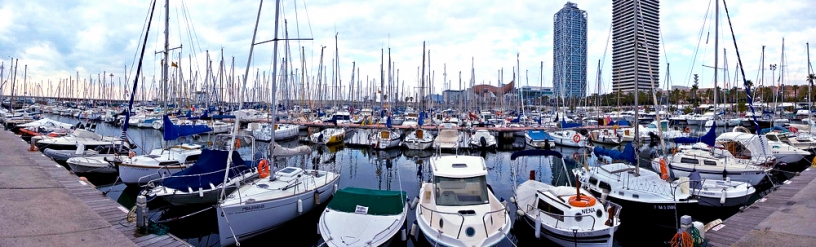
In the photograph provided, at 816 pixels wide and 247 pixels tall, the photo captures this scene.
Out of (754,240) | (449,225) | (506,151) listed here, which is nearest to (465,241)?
(449,225)

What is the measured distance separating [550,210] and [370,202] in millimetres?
6000

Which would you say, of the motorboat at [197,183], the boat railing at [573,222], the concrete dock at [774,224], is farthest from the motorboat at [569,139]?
the motorboat at [197,183]

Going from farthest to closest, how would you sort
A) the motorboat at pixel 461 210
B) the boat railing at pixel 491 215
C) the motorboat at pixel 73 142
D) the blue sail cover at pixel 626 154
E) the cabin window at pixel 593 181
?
the motorboat at pixel 73 142 → the blue sail cover at pixel 626 154 → the cabin window at pixel 593 181 → the boat railing at pixel 491 215 → the motorboat at pixel 461 210

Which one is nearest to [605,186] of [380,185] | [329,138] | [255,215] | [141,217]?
[380,185]

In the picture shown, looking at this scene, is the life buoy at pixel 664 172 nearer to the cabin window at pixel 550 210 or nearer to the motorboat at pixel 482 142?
the cabin window at pixel 550 210

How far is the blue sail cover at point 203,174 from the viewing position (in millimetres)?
15547

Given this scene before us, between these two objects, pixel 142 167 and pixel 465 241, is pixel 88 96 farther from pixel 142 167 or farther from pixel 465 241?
pixel 465 241

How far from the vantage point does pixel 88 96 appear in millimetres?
110938

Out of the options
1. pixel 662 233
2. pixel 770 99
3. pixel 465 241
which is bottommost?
pixel 662 233

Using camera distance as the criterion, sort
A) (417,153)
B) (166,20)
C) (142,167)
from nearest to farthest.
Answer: (142,167), (166,20), (417,153)

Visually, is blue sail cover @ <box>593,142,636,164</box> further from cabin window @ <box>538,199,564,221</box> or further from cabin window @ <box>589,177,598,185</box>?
cabin window @ <box>538,199,564,221</box>

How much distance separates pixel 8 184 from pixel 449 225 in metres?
16.1

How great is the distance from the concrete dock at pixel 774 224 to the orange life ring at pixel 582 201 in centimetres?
321

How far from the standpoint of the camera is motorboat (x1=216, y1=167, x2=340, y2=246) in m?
12.7
